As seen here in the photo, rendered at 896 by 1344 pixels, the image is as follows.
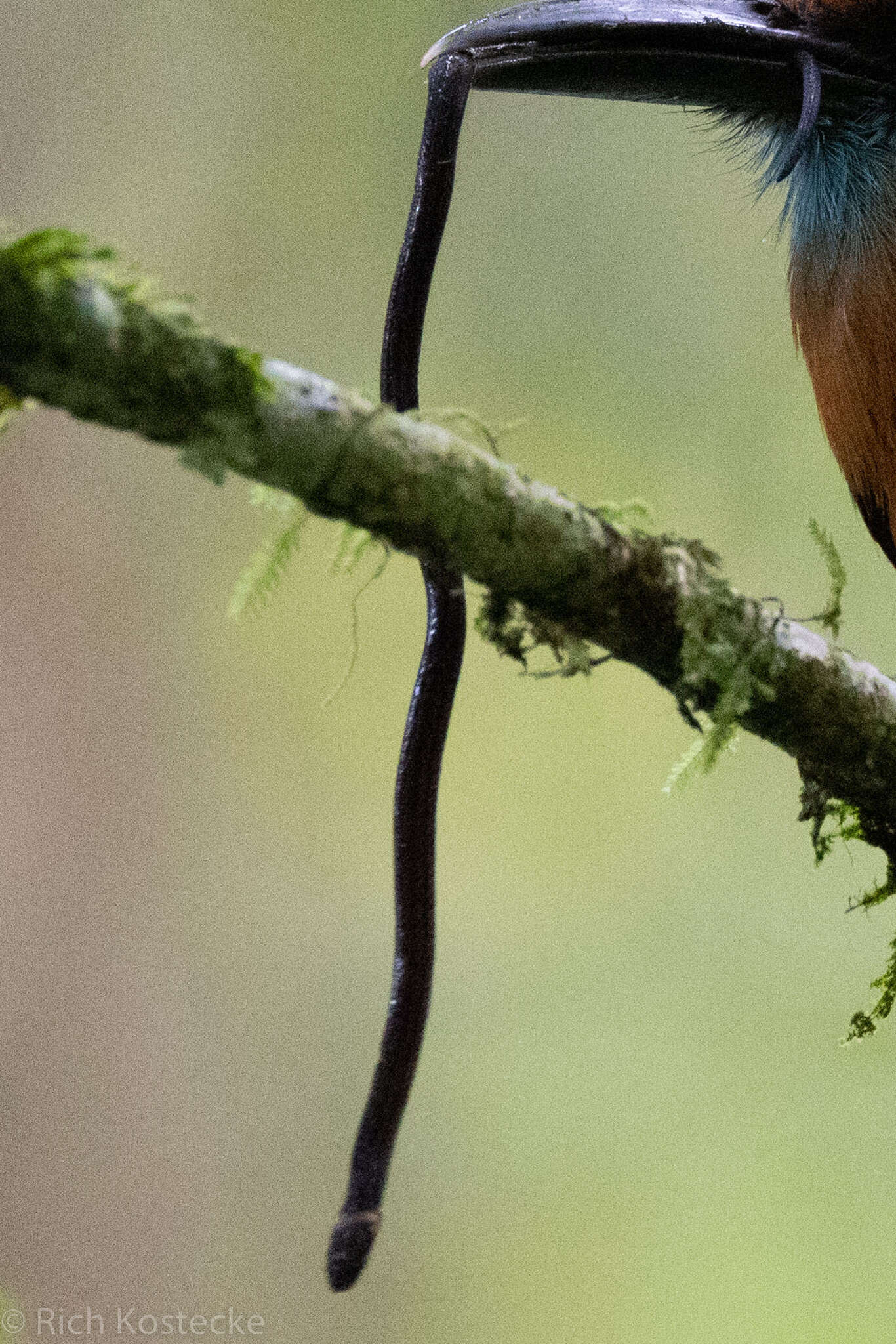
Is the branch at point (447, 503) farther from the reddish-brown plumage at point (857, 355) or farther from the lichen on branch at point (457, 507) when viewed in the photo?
the reddish-brown plumage at point (857, 355)

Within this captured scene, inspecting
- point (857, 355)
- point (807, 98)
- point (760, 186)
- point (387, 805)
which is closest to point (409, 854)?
point (857, 355)

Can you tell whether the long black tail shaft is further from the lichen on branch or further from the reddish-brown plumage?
the reddish-brown plumage

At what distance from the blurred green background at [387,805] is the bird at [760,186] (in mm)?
1876

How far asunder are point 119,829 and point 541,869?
139 centimetres

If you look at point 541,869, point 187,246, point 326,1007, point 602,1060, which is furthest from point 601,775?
point 187,246

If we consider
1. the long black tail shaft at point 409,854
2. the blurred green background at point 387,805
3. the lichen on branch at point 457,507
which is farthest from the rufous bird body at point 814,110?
the blurred green background at point 387,805

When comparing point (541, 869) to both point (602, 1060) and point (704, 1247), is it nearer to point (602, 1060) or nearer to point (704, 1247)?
point (602, 1060)

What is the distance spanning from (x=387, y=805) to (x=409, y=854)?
3156mm

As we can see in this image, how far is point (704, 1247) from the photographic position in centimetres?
360

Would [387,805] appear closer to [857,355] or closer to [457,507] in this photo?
[857,355]

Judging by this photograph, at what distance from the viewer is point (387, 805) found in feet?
13.7

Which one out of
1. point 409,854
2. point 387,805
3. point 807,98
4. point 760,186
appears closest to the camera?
point 409,854

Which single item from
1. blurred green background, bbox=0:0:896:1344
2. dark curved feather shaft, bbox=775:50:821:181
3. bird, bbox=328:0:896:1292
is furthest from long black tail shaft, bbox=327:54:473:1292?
blurred green background, bbox=0:0:896:1344

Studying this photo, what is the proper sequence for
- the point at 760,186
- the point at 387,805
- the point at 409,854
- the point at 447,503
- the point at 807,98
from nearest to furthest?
the point at 447,503 < the point at 409,854 < the point at 807,98 < the point at 760,186 < the point at 387,805
